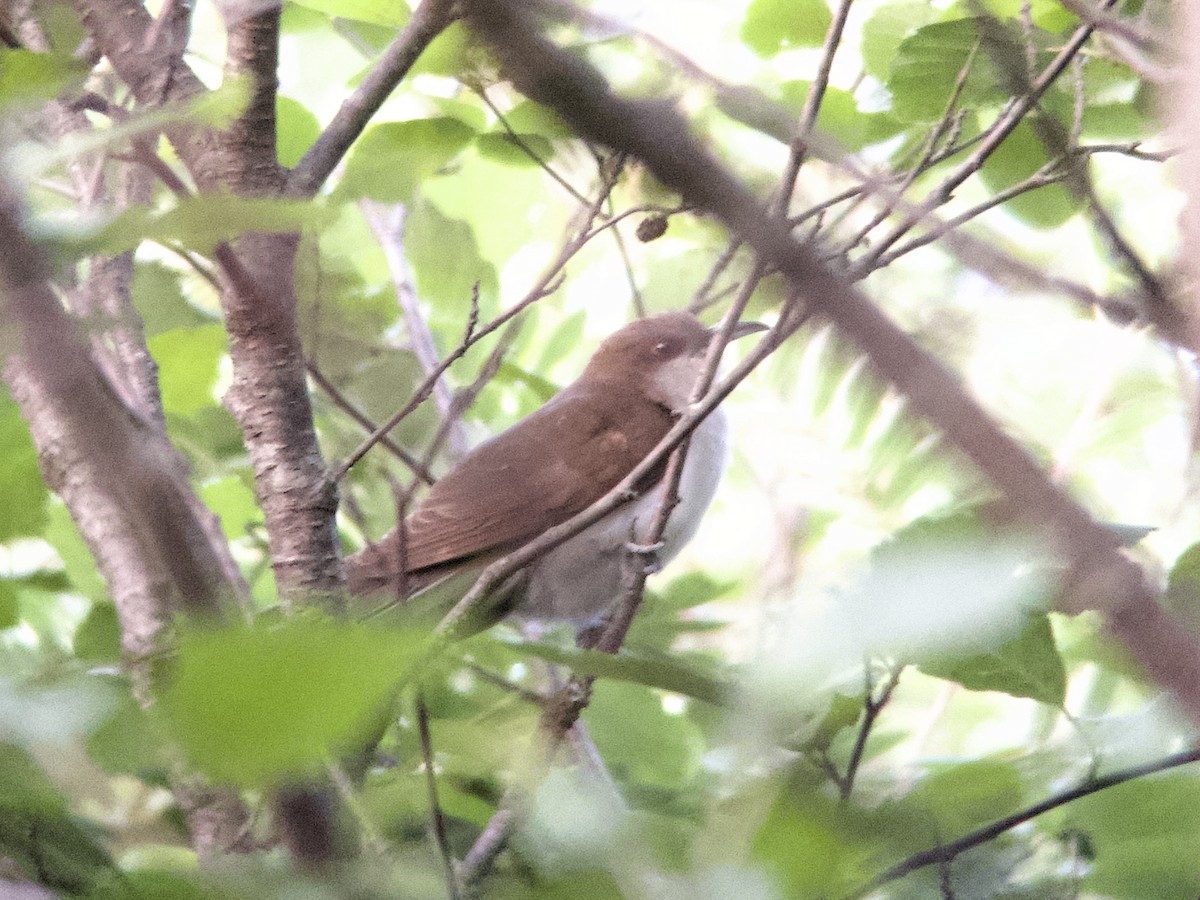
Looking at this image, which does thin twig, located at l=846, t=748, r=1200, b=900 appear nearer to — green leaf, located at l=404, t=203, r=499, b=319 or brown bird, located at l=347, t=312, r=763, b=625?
green leaf, located at l=404, t=203, r=499, b=319

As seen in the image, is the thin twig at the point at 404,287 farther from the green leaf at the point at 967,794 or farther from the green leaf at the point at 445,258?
the green leaf at the point at 967,794

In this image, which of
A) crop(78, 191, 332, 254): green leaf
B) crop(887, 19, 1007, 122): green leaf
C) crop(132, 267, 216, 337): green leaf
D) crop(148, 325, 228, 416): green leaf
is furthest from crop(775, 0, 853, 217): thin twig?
crop(132, 267, 216, 337): green leaf

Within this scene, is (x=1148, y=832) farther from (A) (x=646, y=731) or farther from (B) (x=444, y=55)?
(B) (x=444, y=55)

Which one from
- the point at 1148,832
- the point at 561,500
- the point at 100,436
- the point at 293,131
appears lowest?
the point at 1148,832

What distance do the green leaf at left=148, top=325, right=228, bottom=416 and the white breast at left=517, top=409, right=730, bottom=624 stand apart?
119cm

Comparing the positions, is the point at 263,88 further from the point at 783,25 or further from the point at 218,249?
the point at 783,25

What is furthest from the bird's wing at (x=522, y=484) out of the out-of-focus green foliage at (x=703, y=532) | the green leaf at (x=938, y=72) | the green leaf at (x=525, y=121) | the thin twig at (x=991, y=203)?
the thin twig at (x=991, y=203)

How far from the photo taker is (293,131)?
2.20 m

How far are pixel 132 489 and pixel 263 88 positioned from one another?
126 cm

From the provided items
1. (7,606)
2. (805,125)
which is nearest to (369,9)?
(805,125)

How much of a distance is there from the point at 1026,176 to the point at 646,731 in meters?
1.10

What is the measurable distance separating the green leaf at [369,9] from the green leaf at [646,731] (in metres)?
→ 1.05

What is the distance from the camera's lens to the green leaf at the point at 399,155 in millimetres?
1597

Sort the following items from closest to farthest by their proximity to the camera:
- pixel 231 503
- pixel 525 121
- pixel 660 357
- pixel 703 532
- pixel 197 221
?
pixel 197 221, pixel 525 121, pixel 231 503, pixel 703 532, pixel 660 357
